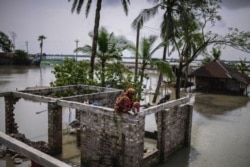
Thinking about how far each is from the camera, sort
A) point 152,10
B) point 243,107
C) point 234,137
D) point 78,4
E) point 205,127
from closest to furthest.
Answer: point 234,137
point 205,127
point 78,4
point 152,10
point 243,107

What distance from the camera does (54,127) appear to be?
9312mm

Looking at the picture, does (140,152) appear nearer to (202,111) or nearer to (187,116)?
(187,116)

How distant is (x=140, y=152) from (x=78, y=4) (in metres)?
11.9

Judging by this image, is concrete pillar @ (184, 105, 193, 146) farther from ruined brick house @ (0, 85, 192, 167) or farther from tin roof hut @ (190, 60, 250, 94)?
tin roof hut @ (190, 60, 250, 94)

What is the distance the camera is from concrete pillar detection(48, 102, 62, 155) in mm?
9234

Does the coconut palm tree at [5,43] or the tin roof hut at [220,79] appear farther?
the coconut palm tree at [5,43]

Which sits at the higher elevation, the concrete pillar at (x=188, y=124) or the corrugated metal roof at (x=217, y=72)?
the corrugated metal roof at (x=217, y=72)

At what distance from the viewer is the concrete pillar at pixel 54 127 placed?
923 cm

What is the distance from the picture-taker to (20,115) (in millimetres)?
15312

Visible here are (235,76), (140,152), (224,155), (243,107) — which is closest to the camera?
(140,152)

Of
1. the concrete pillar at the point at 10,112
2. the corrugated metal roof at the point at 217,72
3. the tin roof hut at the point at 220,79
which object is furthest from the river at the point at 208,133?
the tin roof hut at the point at 220,79

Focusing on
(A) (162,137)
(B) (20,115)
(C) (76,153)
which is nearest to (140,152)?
(A) (162,137)

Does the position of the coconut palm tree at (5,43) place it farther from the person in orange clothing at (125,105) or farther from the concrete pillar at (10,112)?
the person in orange clothing at (125,105)

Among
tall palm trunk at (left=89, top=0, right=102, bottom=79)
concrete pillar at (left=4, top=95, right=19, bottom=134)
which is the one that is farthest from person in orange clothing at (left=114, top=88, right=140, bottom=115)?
tall palm trunk at (left=89, top=0, right=102, bottom=79)
